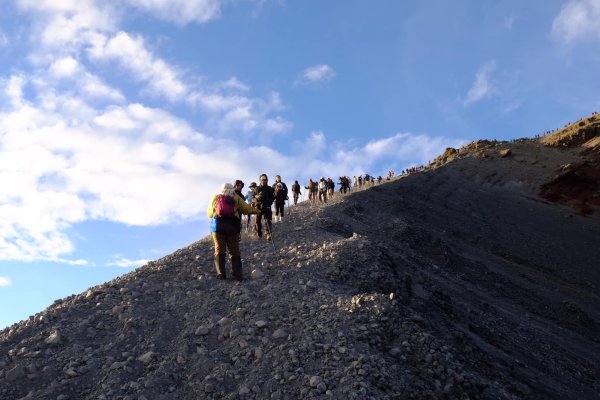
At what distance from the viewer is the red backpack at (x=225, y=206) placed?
1202 centimetres

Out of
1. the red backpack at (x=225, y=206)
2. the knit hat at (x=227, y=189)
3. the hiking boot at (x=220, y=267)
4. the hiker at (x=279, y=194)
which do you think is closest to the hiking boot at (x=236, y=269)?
the hiking boot at (x=220, y=267)

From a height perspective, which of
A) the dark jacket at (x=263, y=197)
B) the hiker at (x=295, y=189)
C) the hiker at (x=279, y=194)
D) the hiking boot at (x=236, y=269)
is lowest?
the hiking boot at (x=236, y=269)

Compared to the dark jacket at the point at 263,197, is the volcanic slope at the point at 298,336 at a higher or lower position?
lower

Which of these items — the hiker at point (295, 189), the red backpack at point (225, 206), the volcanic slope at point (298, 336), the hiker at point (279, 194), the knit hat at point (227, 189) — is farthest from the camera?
the hiker at point (295, 189)

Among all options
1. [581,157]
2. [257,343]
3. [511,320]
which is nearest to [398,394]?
[257,343]

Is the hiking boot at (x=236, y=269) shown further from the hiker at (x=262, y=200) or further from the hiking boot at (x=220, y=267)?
the hiker at (x=262, y=200)

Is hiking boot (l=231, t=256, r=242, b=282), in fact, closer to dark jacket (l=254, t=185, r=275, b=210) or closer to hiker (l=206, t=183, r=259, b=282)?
hiker (l=206, t=183, r=259, b=282)

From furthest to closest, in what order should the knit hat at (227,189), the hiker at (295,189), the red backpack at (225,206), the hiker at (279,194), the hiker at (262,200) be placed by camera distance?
the hiker at (295,189) → the hiker at (279,194) → the hiker at (262,200) → the knit hat at (227,189) → the red backpack at (225,206)

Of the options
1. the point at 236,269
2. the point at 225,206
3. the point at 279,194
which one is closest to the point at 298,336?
the point at 236,269

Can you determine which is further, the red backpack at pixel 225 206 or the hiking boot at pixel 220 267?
the hiking boot at pixel 220 267

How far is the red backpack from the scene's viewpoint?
12.0 m

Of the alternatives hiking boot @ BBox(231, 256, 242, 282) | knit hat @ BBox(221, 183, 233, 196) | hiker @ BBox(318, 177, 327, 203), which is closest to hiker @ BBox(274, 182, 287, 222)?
knit hat @ BBox(221, 183, 233, 196)

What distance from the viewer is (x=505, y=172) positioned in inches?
2235

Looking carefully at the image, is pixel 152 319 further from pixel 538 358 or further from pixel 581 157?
pixel 581 157
